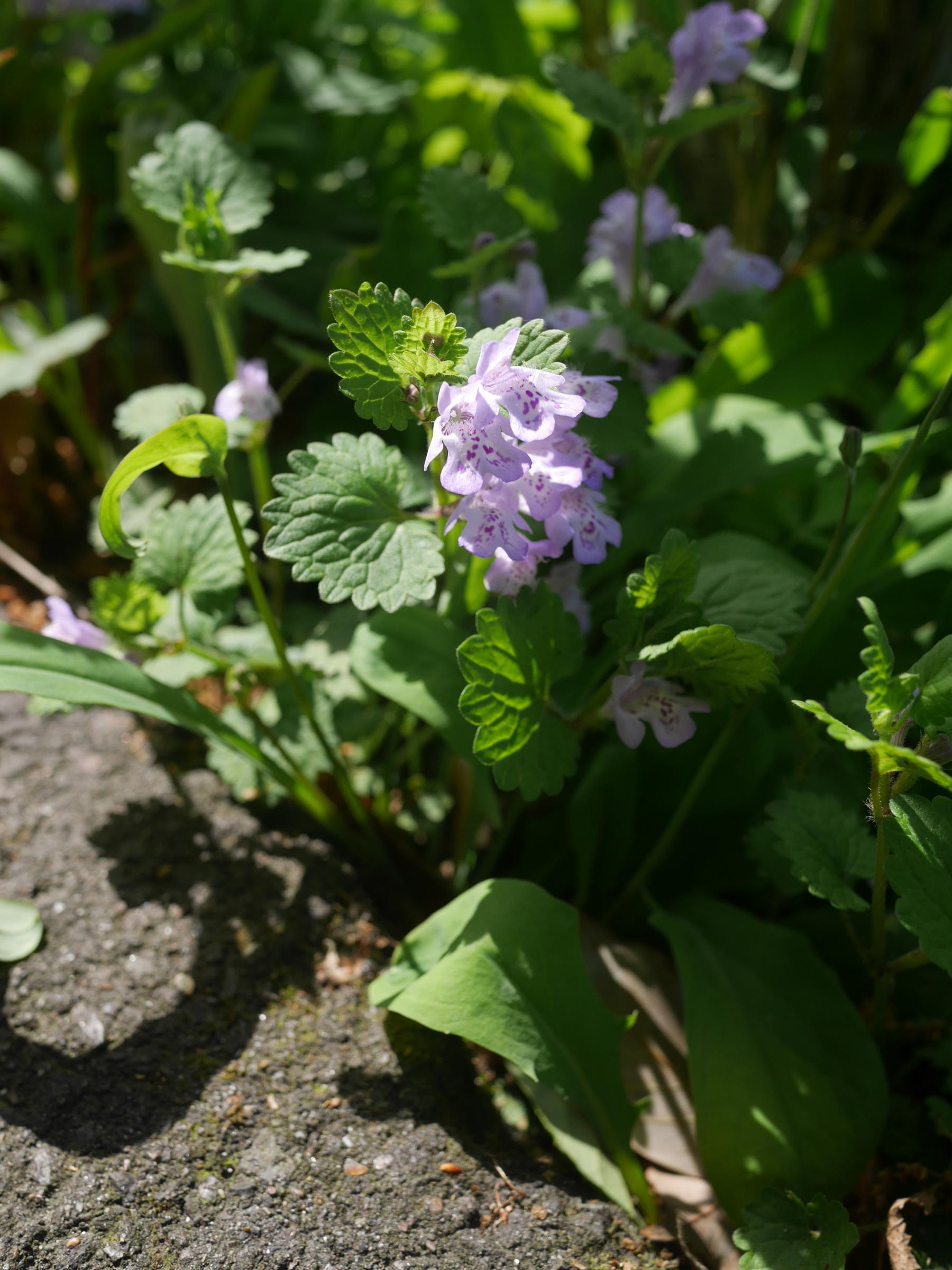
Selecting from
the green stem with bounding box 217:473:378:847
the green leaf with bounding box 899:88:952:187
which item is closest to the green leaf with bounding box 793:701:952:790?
the green stem with bounding box 217:473:378:847

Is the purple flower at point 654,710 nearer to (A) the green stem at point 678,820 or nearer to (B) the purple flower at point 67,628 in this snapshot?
(A) the green stem at point 678,820

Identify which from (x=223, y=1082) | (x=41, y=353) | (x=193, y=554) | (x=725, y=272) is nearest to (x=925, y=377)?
(x=725, y=272)

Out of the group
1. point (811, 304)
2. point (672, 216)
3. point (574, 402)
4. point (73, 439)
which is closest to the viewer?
point (574, 402)

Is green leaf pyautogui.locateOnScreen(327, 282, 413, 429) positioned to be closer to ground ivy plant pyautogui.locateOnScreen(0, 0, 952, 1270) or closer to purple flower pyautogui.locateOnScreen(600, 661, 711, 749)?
ground ivy plant pyautogui.locateOnScreen(0, 0, 952, 1270)

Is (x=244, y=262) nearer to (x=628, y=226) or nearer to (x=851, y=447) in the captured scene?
(x=628, y=226)

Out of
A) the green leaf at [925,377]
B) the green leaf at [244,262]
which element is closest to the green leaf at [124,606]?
the green leaf at [244,262]

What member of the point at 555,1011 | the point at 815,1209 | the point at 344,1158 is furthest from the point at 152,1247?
the point at 815,1209

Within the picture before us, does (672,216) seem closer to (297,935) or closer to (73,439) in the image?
(297,935)
